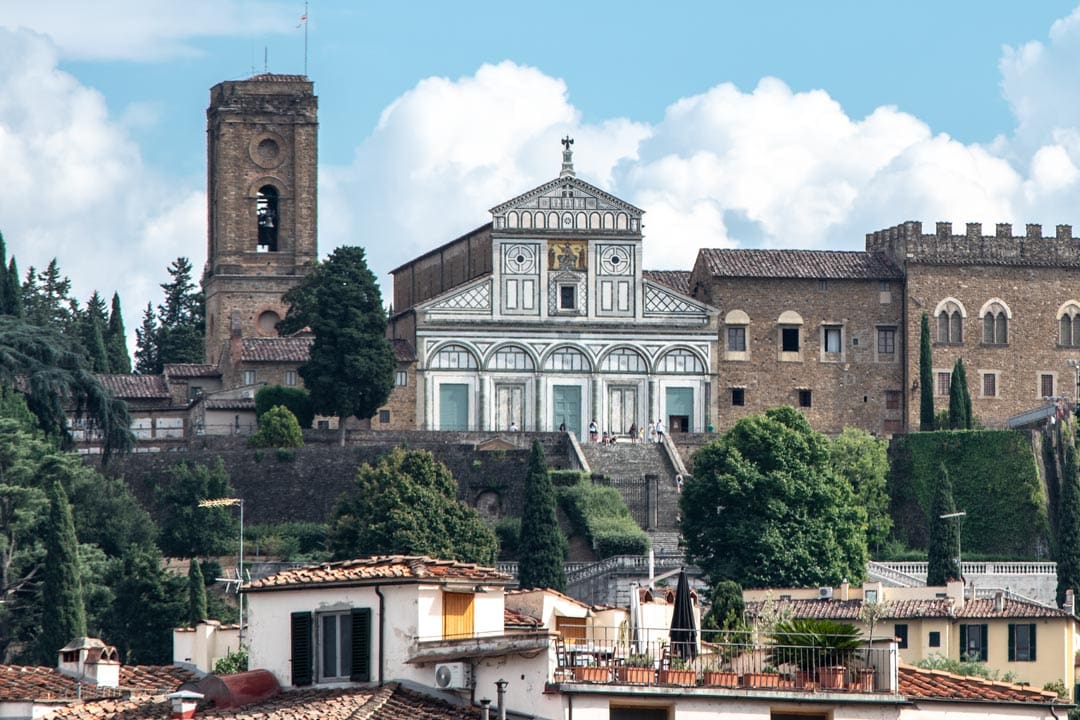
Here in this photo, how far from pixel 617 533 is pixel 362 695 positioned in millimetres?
50662

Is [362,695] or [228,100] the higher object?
[228,100]

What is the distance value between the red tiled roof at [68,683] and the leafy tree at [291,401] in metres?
49.6

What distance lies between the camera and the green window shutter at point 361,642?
97.6 feet

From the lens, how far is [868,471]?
8638 cm

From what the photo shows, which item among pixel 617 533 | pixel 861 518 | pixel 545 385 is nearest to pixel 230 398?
pixel 545 385

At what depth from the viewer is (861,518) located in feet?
257

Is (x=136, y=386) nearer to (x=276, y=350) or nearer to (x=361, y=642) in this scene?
(x=276, y=350)

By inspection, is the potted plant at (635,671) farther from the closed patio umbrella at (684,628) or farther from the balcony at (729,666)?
the closed patio umbrella at (684,628)

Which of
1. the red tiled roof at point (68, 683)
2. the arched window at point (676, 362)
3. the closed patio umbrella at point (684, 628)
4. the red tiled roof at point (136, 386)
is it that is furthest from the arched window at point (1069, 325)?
the closed patio umbrella at point (684, 628)

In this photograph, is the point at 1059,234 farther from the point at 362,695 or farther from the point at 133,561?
the point at 362,695

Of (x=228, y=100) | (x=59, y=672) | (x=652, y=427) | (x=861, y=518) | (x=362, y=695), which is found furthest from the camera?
(x=228, y=100)

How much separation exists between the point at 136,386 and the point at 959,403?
25450 millimetres

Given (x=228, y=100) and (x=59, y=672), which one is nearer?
(x=59, y=672)

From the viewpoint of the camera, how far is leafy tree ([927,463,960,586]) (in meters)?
73.7
